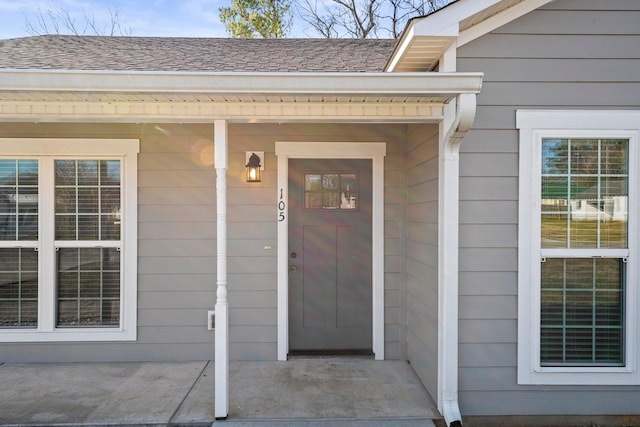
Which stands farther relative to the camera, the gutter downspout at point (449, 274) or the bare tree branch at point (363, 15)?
the bare tree branch at point (363, 15)

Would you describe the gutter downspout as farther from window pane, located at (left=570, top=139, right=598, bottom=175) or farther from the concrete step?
window pane, located at (left=570, top=139, right=598, bottom=175)

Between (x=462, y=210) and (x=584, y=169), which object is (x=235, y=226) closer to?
(x=462, y=210)

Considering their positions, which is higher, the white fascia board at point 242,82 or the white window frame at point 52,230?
the white fascia board at point 242,82

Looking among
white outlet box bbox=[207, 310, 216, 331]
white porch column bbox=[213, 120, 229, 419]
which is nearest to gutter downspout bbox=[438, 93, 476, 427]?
white porch column bbox=[213, 120, 229, 419]

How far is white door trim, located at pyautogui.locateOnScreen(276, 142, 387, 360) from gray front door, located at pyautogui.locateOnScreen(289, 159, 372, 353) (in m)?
0.08

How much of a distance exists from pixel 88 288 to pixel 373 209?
2785mm

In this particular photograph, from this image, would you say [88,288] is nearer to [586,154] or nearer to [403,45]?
[403,45]

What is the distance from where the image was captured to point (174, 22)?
10.7m

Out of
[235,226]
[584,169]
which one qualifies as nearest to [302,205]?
[235,226]

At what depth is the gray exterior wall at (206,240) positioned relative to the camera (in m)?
3.82

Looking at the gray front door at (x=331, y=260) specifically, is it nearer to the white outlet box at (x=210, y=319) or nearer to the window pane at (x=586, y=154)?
the white outlet box at (x=210, y=319)

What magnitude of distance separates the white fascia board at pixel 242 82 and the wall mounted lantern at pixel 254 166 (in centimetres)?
145

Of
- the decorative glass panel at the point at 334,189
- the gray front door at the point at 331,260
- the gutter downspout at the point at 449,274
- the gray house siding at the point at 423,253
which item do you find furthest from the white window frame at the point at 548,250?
the decorative glass panel at the point at 334,189

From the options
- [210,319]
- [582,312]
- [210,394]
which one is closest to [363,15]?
[210,319]
